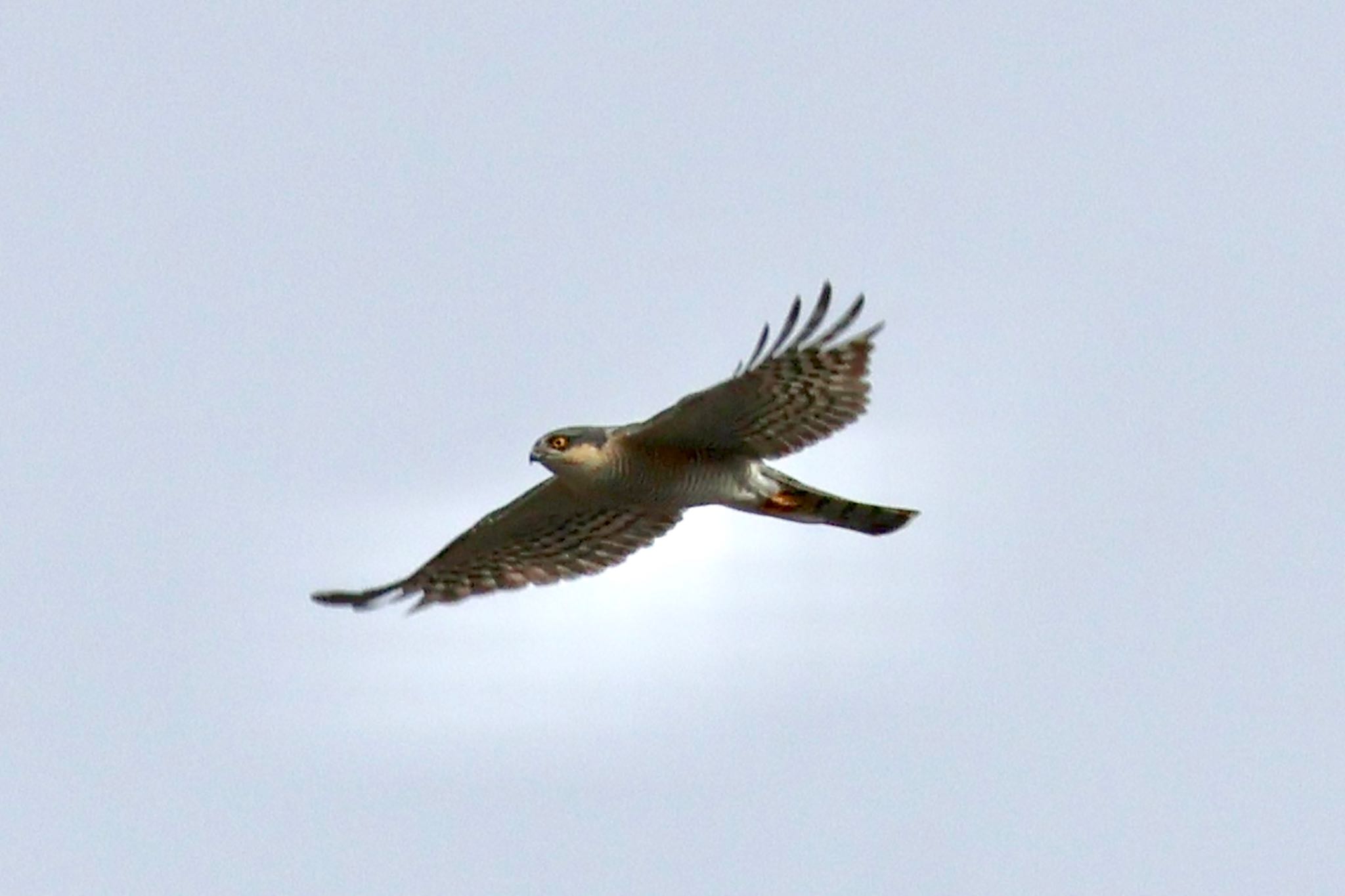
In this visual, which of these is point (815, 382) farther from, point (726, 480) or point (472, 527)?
point (472, 527)

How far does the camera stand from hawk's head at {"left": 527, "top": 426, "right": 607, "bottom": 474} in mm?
21234

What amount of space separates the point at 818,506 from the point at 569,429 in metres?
1.96

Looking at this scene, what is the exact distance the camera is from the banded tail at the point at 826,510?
71.1 feet

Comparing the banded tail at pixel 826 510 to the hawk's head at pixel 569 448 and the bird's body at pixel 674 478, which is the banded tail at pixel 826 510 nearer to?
the bird's body at pixel 674 478

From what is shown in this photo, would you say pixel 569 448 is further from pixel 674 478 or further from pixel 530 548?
pixel 530 548

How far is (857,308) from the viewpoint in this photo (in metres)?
20.5

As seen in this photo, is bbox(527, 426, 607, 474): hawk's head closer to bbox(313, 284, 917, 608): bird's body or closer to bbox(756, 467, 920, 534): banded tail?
bbox(313, 284, 917, 608): bird's body

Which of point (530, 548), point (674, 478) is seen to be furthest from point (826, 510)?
point (530, 548)

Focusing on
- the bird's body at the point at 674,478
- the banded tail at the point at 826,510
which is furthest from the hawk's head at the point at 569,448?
the banded tail at the point at 826,510

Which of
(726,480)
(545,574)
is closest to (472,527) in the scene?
(545,574)

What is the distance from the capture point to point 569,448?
21.2 m

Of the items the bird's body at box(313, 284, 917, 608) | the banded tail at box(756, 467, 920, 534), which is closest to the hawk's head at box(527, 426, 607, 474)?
the bird's body at box(313, 284, 917, 608)

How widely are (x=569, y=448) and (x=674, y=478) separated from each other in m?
0.83

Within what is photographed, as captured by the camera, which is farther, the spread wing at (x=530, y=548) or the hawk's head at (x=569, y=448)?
the spread wing at (x=530, y=548)
